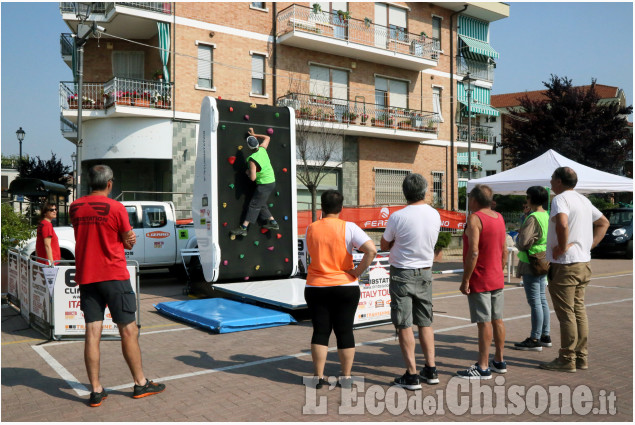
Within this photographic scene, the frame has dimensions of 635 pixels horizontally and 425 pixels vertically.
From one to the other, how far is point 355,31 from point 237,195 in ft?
60.7

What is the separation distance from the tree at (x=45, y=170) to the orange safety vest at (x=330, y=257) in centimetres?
3962

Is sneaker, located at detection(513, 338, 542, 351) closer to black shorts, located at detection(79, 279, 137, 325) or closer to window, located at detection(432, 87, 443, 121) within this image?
black shorts, located at detection(79, 279, 137, 325)

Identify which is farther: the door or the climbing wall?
the door

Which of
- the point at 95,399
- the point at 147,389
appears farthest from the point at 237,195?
the point at 95,399

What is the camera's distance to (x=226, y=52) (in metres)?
23.1

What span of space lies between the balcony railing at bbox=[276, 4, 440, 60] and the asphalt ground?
18868mm

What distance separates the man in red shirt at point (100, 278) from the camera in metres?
4.81

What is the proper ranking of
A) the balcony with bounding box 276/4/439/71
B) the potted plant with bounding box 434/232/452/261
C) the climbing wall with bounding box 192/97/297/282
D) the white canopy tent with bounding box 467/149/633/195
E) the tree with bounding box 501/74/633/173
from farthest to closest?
1. the tree with bounding box 501/74/633/173
2. the balcony with bounding box 276/4/439/71
3. the potted plant with bounding box 434/232/452/261
4. the white canopy tent with bounding box 467/149/633/195
5. the climbing wall with bounding box 192/97/297/282

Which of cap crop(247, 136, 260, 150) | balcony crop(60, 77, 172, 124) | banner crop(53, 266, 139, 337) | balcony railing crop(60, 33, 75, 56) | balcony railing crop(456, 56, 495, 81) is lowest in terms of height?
banner crop(53, 266, 139, 337)

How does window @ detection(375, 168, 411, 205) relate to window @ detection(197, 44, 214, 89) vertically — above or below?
below

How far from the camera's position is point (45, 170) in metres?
40.8

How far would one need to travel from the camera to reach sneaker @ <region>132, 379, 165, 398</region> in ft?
16.1

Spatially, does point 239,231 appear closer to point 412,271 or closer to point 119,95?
point 412,271

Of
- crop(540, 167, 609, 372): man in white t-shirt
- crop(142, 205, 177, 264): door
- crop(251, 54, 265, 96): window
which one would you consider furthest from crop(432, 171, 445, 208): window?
crop(540, 167, 609, 372): man in white t-shirt
